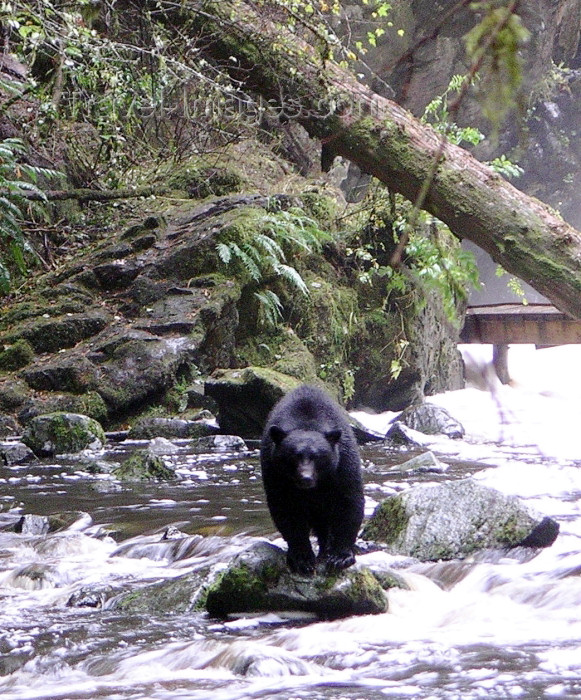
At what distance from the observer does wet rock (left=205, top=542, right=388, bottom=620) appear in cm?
454

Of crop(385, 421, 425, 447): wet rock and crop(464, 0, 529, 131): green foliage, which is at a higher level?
crop(464, 0, 529, 131): green foliage

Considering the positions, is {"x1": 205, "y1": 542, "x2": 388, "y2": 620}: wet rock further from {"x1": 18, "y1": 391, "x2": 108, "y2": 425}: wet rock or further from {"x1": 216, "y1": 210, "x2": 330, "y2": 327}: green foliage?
{"x1": 216, "y1": 210, "x2": 330, "y2": 327}: green foliage

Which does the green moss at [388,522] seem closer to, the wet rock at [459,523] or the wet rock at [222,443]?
the wet rock at [459,523]

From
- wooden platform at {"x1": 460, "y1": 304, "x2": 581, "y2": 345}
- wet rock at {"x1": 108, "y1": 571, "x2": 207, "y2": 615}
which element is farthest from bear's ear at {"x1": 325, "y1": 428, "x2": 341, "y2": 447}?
wooden platform at {"x1": 460, "y1": 304, "x2": 581, "y2": 345}

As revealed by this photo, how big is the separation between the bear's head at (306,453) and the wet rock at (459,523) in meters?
1.61

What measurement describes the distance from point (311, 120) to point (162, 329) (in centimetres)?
629

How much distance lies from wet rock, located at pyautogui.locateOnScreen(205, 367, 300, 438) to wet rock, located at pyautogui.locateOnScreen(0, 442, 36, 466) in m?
2.43

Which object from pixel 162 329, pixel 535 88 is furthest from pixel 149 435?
pixel 535 88

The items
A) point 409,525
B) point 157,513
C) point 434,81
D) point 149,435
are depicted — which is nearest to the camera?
point 409,525

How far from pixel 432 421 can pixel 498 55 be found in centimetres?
1154

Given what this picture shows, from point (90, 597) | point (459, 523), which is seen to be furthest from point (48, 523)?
point (459, 523)

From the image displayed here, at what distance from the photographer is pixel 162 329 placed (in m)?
12.5

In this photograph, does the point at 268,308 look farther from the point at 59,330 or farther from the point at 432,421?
the point at 59,330

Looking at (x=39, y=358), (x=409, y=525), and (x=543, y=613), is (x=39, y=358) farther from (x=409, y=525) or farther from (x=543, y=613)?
(x=543, y=613)
